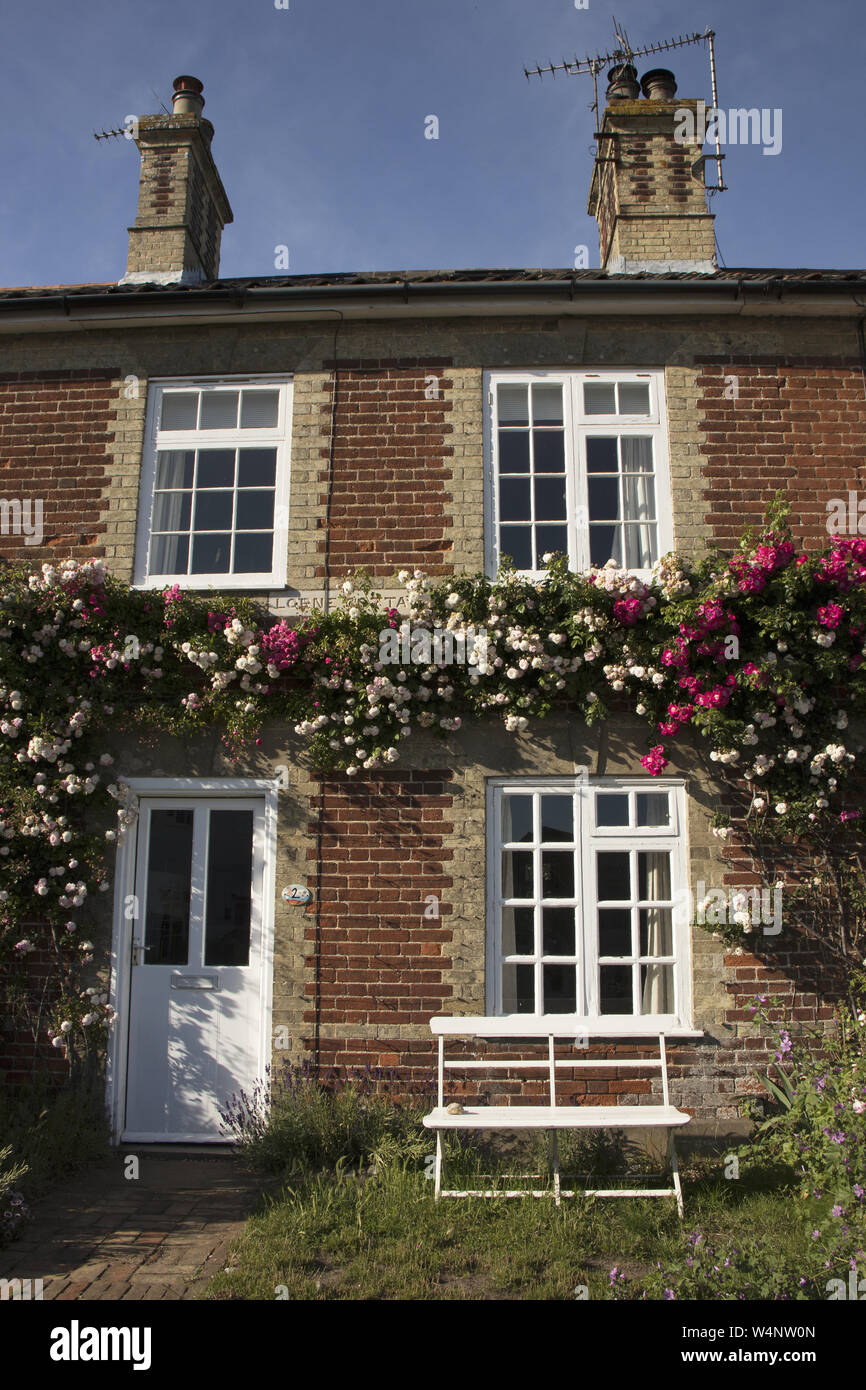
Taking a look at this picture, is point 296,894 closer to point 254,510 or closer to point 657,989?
point 657,989

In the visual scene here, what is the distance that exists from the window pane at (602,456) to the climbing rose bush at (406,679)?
101 centimetres

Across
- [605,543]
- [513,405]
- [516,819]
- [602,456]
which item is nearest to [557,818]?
[516,819]

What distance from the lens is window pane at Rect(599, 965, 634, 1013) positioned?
21.2 feet

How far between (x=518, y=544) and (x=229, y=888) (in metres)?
3.50

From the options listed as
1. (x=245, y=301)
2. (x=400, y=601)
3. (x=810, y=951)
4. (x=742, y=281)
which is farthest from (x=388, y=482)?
(x=810, y=951)

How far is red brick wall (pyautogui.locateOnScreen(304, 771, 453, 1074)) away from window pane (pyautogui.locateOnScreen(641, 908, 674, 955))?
1.45m

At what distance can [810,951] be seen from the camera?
644cm

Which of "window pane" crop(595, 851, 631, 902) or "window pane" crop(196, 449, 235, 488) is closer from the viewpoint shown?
"window pane" crop(595, 851, 631, 902)

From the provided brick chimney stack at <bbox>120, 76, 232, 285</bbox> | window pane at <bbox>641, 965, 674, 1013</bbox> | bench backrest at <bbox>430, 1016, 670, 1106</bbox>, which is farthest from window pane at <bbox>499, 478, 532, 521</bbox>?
bench backrest at <bbox>430, 1016, 670, 1106</bbox>

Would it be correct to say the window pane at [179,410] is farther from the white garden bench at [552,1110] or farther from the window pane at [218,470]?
the white garden bench at [552,1110]

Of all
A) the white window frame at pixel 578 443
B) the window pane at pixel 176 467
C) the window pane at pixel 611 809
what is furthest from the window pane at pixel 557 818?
the window pane at pixel 176 467

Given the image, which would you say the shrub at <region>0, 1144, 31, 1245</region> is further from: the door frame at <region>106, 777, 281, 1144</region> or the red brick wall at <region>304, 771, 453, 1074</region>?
the red brick wall at <region>304, 771, 453, 1074</region>

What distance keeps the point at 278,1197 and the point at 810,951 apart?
3.97m

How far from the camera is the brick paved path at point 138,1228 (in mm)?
4352
